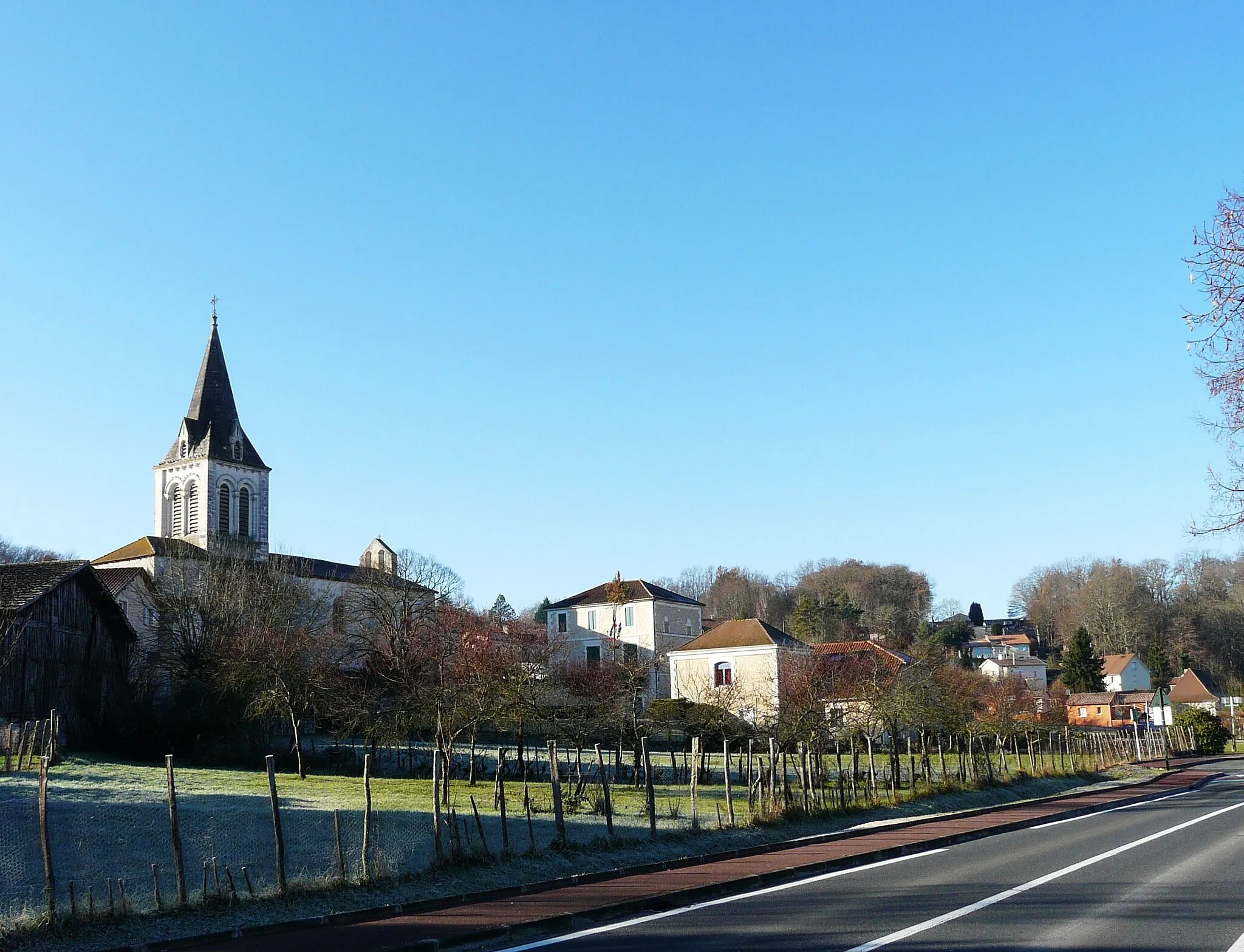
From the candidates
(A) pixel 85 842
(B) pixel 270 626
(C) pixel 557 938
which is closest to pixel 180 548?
(B) pixel 270 626

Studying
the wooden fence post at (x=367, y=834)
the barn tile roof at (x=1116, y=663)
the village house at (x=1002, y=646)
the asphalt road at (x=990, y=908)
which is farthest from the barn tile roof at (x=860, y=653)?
the village house at (x=1002, y=646)

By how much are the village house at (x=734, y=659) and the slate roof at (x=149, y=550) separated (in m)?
31.9

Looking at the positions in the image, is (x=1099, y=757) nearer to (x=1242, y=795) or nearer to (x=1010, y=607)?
(x=1242, y=795)

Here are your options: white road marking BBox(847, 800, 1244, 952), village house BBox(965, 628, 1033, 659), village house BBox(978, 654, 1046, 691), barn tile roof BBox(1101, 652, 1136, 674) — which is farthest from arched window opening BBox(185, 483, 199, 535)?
village house BBox(965, 628, 1033, 659)

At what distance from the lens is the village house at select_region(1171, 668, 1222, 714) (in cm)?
9469

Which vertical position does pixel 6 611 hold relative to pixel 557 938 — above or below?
above

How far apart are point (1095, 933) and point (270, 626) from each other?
147ft

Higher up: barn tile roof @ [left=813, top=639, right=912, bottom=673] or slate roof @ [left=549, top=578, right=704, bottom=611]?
slate roof @ [left=549, top=578, right=704, bottom=611]

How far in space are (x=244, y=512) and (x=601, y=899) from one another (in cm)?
8107

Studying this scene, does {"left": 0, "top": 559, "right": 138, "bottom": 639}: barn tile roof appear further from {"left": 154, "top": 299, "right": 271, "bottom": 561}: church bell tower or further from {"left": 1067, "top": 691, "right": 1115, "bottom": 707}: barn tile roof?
{"left": 1067, "top": 691, "right": 1115, "bottom": 707}: barn tile roof

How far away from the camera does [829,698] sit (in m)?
35.0

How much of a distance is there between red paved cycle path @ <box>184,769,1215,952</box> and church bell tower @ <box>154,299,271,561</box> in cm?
7106

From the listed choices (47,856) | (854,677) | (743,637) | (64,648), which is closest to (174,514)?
(743,637)

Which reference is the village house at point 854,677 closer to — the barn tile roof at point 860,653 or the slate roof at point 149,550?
the barn tile roof at point 860,653
